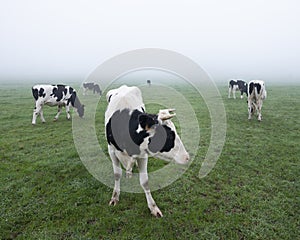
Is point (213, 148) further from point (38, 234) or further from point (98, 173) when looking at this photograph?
point (38, 234)

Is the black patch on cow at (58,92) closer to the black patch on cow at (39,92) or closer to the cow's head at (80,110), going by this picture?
the black patch on cow at (39,92)

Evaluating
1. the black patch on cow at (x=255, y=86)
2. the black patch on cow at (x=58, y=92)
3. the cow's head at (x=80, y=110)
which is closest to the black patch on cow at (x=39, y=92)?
the black patch on cow at (x=58, y=92)

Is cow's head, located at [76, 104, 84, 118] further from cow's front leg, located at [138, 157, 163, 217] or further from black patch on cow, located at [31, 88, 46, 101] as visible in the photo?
cow's front leg, located at [138, 157, 163, 217]

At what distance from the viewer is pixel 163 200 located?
4117 millimetres

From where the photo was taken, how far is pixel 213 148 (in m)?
6.95

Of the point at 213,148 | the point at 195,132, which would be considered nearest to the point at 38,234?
the point at 213,148

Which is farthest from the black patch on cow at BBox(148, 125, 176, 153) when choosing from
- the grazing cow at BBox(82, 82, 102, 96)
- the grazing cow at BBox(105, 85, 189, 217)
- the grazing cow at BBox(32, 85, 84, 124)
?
the grazing cow at BBox(82, 82, 102, 96)

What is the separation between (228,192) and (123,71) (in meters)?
3.12

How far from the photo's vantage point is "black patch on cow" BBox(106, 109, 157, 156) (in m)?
3.08

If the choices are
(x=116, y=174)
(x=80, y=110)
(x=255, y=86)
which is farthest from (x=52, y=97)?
(x=255, y=86)

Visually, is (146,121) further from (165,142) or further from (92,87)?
(92,87)

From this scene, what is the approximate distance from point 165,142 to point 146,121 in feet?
1.56

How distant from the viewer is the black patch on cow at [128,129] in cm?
308

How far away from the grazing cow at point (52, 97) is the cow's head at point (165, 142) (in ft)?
28.6
